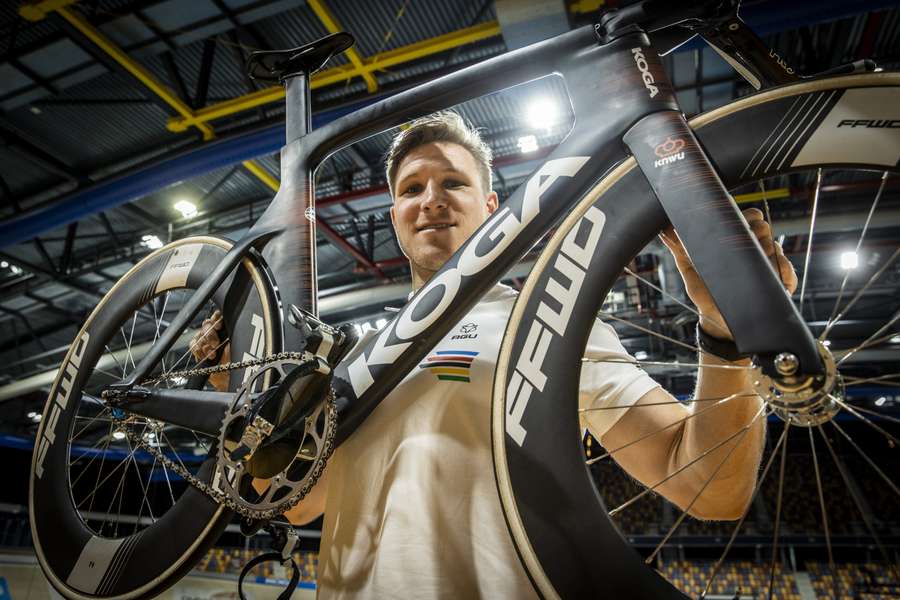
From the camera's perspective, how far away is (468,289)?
0.98 metres

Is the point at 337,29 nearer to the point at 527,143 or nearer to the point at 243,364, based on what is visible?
the point at 527,143

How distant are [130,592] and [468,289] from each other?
90 centimetres

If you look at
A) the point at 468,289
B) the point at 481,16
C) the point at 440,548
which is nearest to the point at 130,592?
the point at 440,548

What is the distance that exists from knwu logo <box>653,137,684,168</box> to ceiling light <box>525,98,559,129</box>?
3337 mm

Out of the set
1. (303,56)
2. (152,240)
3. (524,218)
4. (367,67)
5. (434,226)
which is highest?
(367,67)

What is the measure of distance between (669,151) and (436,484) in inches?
25.8

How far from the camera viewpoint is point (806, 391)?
0.63m

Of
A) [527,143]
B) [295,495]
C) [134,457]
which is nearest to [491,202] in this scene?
[295,495]

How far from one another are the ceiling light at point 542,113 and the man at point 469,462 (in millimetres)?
3117

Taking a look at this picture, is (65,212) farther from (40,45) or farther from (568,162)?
(568,162)

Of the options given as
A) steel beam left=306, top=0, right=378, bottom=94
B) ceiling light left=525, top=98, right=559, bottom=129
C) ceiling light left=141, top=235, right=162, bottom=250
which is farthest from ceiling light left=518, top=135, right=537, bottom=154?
ceiling light left=141, top=235, right=162, bottom=250

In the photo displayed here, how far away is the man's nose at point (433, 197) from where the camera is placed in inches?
48.9

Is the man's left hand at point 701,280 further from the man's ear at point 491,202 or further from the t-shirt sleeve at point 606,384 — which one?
the man's ear at point 491,202

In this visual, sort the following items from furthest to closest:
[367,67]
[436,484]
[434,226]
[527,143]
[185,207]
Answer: [185,207], [527,143], [367,67], [434,226], [436,484]
